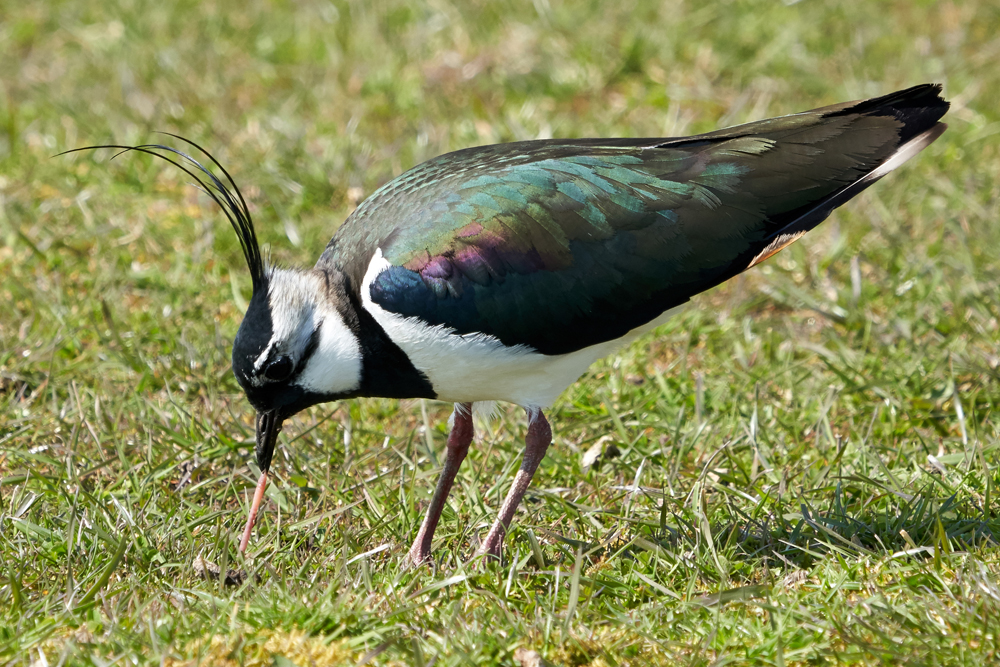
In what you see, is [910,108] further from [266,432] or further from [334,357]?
[266,432]

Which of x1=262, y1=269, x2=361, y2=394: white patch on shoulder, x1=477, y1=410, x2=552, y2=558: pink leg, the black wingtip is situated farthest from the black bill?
the black wingtip

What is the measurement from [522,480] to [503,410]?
96cm

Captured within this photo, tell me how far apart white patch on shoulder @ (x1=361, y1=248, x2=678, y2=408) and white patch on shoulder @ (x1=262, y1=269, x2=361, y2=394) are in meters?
0.16

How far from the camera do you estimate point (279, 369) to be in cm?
408

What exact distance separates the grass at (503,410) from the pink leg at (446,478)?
132mm

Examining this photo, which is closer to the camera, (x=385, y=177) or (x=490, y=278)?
(x=490, y=278)

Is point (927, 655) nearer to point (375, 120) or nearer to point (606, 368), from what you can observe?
point (606, 368)

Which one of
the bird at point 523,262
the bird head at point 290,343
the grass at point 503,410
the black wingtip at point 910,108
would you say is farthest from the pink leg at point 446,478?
the black wingtip at point 910,108

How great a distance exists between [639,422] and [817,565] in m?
1.19

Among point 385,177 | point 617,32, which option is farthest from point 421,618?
point 617,32

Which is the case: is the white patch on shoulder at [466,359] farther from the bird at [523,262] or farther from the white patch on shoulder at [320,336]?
the white patch on shoulder at [320,336]

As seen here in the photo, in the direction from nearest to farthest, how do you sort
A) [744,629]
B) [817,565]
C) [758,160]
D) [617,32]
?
1. [744,629]
2. [817,565]
3. [758,160]
4. [617,32]

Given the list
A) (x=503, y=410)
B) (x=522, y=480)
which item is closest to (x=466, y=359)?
(x=522, y=480)

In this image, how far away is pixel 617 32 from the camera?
8.22 metres
